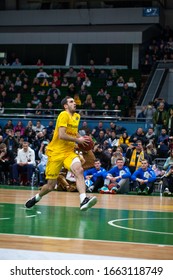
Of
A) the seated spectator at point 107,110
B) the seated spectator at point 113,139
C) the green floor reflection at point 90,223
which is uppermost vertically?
the seated spectator at point 107,110

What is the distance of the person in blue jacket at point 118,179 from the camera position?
2059cm

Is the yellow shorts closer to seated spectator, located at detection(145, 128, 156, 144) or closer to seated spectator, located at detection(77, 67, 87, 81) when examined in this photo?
seated spectator, located at detection(145, 128, 156, 144)

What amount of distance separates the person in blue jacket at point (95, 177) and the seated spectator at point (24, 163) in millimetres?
3125

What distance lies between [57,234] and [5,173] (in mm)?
15017

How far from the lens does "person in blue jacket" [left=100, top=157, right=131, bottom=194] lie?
67.6 ft

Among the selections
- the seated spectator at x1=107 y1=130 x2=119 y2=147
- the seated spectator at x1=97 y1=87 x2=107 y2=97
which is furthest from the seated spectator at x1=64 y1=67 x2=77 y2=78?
the seated spectator at x1=107 y1=130 x2=119 y2=147

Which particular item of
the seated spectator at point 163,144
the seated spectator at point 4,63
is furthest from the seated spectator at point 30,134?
the seated spectator at point 4,63

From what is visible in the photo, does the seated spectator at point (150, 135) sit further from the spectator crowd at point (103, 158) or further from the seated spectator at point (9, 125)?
the seated spectator at point (9, 125)

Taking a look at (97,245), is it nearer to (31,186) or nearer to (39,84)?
(31,186)

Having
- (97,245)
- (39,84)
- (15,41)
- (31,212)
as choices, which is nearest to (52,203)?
(31,212)

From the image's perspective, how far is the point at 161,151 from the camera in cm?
2477

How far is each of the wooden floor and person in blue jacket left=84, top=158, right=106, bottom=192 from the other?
15.6 ft

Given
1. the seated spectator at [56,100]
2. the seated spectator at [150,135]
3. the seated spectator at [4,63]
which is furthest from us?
the seated spectator at [4,63]

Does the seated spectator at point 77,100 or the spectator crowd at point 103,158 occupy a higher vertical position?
the seated spectator at point 77,100
